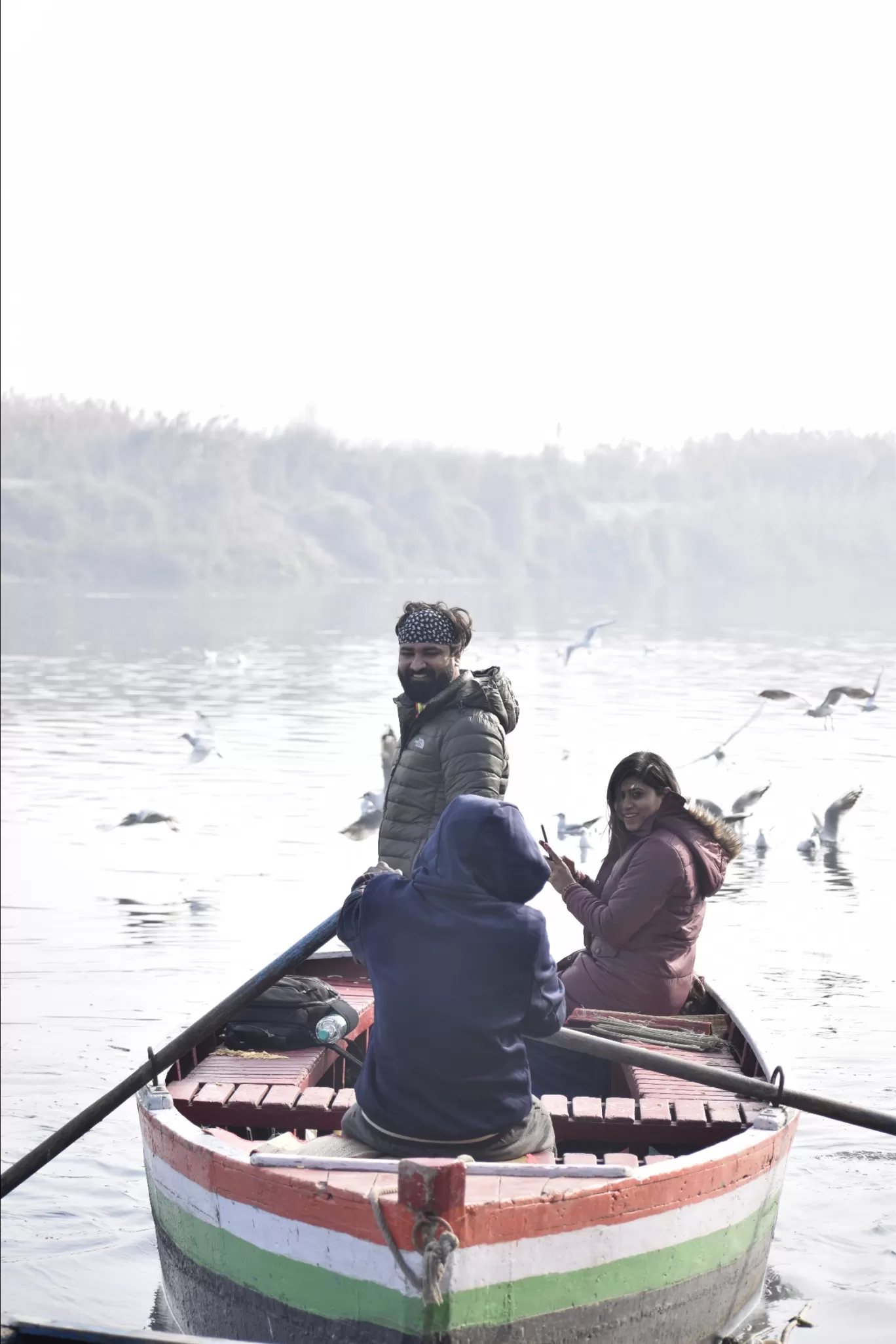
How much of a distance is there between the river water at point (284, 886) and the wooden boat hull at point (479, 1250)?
1.13m

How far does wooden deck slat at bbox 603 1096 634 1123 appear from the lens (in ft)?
18.7

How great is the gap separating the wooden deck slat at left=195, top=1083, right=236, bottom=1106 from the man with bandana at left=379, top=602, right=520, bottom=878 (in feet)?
3.28

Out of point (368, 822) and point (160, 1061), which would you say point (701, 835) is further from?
point (368, 822)

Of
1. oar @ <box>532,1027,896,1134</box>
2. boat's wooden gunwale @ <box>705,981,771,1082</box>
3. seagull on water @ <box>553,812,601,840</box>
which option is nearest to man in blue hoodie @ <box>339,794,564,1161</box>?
oar @ <box>532,1027,896,1134</box>

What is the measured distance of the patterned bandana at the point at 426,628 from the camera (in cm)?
645

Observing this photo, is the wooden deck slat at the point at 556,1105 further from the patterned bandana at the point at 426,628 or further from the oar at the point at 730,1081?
the patterned bandana at the point at 426,628

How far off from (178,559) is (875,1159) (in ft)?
323

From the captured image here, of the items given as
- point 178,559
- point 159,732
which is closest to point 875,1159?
point 159,732

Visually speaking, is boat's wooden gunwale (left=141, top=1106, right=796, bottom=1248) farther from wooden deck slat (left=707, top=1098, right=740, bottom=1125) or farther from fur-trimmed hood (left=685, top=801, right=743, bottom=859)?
fur-trimmed hood (left=685, top=801, right=743, bottom=859)

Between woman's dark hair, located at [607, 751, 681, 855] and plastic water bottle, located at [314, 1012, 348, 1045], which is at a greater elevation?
woman's dark hair, located at [607, 751, 681, 855]

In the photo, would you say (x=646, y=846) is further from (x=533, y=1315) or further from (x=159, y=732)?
(x=159, y=732)

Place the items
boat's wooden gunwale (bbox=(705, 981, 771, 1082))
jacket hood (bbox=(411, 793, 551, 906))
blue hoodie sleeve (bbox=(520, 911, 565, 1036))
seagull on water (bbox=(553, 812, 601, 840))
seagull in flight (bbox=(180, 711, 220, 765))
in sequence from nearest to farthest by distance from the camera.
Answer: jacket hood (bbox=(411, 793, 551, 906)), blue hoodie sleeve (bbox=(520, 911, 565, 1036)), boat's wooden gunwale (bbox=(705, 981, 771, 1082)), seagull on water (bbox=(553, 812, 601, 840)), seagull in flight (bbox=(180, 711, 220, 765))

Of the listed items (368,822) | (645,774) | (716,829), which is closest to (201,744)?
(368,822)

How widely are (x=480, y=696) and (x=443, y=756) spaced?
0.27m
